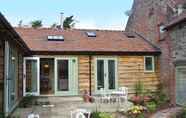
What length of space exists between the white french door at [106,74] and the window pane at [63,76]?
1.54 meters

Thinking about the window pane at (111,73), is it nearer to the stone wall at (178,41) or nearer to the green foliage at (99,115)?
the stone wall at (178,41)

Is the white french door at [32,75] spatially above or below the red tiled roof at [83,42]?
below

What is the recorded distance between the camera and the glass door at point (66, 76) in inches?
739

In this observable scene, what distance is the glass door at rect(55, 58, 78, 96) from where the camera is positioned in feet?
61.6

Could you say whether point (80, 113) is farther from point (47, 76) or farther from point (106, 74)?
point (106, 74)

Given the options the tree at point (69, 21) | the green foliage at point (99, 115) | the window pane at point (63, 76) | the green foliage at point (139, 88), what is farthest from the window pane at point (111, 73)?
the tree at point (69, 21)

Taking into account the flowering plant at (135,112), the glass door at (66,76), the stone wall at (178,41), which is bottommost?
the flowering plant at (135,112)

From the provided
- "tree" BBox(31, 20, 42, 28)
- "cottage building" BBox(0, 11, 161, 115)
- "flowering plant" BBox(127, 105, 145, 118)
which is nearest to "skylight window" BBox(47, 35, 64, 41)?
"cottage building" BBox(0, 11, 161, 115)

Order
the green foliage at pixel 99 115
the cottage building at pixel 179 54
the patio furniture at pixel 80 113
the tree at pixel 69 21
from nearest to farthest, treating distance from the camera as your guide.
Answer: the patio furniture at pixel 80 113 → the green foliage at pixel 99 115 → the cottage building at pixel 179 54 → the tree at pixel 69 21

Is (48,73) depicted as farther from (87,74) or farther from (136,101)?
(136,101)

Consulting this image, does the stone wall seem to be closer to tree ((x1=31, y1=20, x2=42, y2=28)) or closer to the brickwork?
the brickwork

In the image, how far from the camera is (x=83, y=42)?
1981cm

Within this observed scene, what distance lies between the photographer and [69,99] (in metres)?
17.5

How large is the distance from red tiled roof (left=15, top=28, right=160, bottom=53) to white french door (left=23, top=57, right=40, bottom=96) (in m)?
0.72
